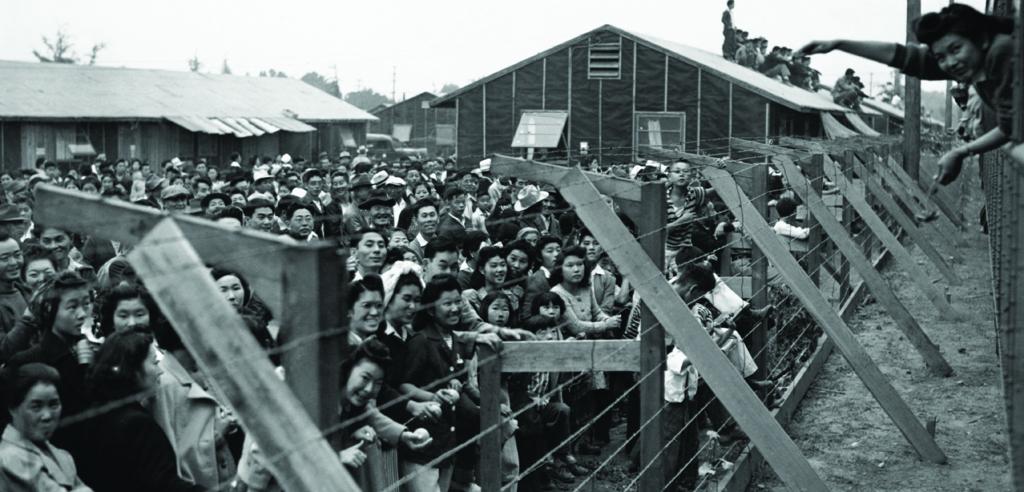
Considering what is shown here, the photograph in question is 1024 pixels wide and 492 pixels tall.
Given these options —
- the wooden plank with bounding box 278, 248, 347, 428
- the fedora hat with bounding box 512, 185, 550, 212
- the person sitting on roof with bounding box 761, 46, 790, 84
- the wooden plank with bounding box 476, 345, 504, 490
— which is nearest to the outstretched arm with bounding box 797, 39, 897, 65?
the wooden plank with bounding box 476, 345, 504, 490

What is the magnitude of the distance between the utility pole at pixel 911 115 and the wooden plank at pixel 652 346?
17.8 metres

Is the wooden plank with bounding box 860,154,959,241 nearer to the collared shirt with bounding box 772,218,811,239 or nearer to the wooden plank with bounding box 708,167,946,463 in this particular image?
the collared shirt with bounding box 772,218,811,239

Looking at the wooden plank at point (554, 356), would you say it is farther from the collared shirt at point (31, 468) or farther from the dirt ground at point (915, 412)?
the dirt ground at point (915, 412)

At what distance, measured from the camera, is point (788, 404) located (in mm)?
8781

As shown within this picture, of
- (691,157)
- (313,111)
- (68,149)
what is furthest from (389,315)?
(313,111)

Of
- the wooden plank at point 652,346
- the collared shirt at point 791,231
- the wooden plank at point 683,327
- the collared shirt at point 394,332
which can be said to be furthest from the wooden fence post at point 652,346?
the collared shirt at point 791,231

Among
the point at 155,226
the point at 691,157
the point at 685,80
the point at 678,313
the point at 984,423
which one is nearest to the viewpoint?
the point at 155,226

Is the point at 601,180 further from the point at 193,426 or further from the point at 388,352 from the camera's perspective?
the point at 193,426

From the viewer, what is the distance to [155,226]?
8.79 ft

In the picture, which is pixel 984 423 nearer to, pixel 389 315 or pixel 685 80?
pixel 389 315

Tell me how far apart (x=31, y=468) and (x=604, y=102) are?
92.5 ft

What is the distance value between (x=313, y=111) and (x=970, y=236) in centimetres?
2838

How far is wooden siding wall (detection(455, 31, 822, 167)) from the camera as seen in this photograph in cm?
3006

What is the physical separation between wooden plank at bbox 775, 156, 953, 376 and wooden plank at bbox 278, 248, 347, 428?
6811 millimetres
